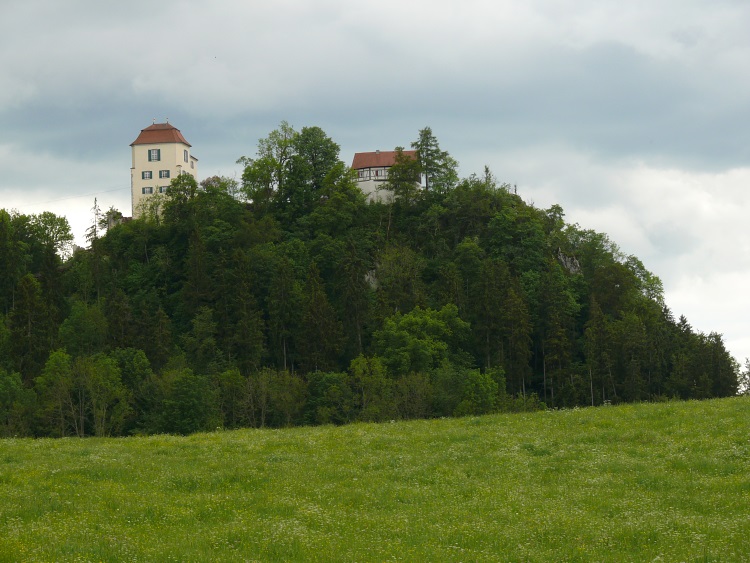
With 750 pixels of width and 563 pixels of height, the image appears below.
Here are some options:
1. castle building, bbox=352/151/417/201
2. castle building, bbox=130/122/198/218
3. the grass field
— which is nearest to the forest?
castle building, bbox=130/122/198/218

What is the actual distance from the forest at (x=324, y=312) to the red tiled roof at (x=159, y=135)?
1524cm

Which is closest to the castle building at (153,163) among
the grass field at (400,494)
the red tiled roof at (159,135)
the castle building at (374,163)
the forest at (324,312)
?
the red tiled roof at (159,135)

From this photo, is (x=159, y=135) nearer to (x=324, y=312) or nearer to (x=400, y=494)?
(x=324, y=312)

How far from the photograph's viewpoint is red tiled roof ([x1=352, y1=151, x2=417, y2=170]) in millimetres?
185625

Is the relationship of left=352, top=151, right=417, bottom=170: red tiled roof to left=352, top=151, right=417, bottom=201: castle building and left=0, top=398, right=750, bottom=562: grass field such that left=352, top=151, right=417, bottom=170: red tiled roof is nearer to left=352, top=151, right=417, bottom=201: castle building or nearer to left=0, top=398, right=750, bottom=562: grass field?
left=352, top=151, right=417, bottom=201: castle building

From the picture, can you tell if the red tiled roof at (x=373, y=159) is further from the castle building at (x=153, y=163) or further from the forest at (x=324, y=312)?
the castle building at (x=153, y=163)

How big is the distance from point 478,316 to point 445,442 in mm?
95690

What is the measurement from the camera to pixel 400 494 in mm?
27703

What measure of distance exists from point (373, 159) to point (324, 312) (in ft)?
218

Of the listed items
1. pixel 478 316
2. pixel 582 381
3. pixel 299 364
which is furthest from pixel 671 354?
pixel 299 364

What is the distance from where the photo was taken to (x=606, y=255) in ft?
531

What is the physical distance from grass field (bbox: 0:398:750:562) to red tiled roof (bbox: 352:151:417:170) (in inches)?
5840

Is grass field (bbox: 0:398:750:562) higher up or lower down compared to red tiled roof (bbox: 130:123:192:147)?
lower down

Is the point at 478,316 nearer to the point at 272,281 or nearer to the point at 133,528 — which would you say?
the point at 272,281
